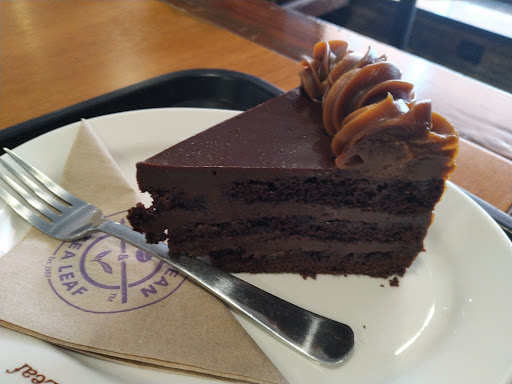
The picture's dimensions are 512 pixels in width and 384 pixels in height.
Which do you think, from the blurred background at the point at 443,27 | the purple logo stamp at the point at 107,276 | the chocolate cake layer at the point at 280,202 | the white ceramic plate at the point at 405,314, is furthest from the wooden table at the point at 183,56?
the blurred background at the point at 443,27

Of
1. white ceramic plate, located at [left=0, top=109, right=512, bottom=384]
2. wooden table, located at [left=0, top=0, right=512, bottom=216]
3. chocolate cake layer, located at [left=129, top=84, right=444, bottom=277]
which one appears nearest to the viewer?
white ceramic plate, located at [left=0, top=109, right=512, bottom=384]

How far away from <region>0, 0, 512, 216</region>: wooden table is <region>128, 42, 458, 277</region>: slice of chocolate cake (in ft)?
1.58

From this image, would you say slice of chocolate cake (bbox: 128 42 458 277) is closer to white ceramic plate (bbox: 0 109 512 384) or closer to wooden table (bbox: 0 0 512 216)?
white ceramic plate (bbox: 0 109 512 384)

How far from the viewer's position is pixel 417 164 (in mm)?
1142

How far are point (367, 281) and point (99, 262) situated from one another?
2.63ft

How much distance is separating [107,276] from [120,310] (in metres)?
0.12

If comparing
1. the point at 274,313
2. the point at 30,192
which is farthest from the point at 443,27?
the point at 30,192

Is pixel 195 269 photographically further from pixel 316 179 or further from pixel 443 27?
pixel 443 27

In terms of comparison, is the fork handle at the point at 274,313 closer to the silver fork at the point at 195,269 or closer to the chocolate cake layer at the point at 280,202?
the silver fork at the point at 195,269

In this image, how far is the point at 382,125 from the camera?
106 centimetres

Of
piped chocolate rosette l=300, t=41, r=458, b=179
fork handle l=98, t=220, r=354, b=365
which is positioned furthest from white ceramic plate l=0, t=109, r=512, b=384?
piped chocolate rosette l=300, t=41, r=458, b=179

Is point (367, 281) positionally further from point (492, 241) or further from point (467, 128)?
point (467, 128)

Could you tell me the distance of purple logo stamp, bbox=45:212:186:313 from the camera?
3.51ft

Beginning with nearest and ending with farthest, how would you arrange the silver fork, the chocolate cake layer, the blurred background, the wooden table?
the silver fork
the chocolate cake layer
the wooden table
the blurred background
